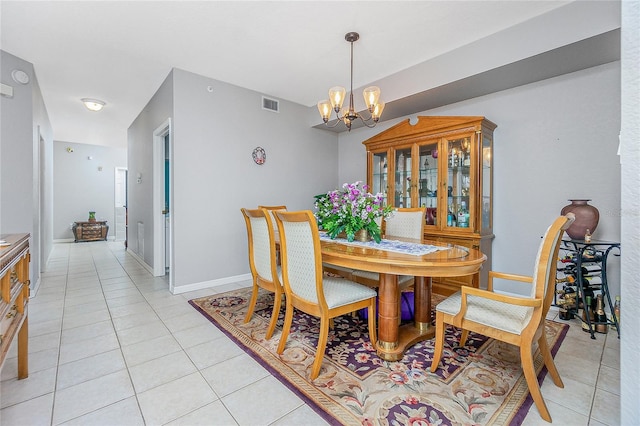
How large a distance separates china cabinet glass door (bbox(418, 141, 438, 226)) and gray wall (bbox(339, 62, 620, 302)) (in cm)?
64

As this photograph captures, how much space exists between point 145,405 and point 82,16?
3031 millimetres

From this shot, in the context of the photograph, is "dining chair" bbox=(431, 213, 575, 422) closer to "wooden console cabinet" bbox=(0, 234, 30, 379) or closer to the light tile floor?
the light tile floor

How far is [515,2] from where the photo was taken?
85.8 inches

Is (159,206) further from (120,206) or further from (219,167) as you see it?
(120,206)

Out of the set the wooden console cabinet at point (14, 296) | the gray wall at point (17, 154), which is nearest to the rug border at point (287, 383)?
the wooden console cabinet at point (14, 296)

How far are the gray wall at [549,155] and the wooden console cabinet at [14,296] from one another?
4.02 metres

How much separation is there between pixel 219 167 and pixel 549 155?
3716mm

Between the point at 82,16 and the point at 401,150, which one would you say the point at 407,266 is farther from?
the point at 82,16

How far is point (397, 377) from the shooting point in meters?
1.72

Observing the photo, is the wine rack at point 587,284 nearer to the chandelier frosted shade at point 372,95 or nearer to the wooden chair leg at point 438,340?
the wooden chair leg at point 438,340

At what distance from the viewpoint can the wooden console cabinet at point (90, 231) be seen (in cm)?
740

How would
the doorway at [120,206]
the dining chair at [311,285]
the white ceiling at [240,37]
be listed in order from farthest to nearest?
the doorway at [120,206] < the white ceiling at [240,37] < the dining chair at [311,285]

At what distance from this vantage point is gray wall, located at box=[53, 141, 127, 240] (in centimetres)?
739

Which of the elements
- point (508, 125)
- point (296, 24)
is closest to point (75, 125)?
point (296, 24)
